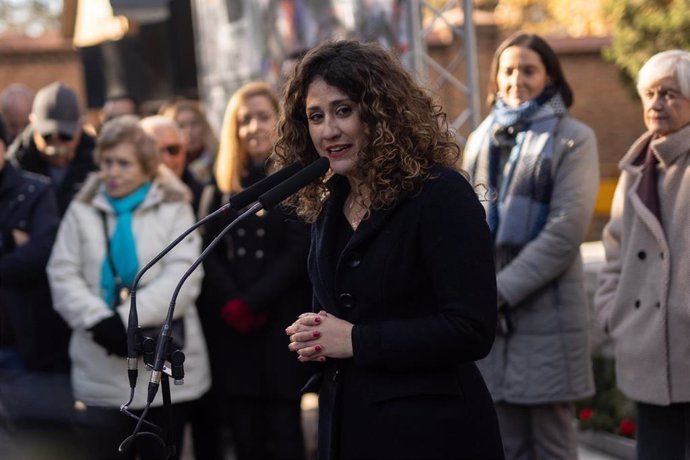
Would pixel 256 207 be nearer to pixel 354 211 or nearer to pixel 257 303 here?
pixel 354 211

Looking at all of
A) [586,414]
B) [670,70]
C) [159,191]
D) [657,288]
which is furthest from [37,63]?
[657,288]

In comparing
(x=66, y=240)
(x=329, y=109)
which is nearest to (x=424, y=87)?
(x=329, y=109)

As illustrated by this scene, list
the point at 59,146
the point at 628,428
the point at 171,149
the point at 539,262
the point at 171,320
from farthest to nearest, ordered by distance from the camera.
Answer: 1. the point at 59,146
2. the point at 171,149
3. the point at 628,428
4. the point at 539,262
5. the point at 171,320

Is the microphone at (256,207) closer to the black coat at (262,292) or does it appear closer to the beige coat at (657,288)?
the beige coat at (657,288)

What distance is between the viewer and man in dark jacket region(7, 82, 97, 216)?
6.74m

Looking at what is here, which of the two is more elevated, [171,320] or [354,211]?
[354,211]

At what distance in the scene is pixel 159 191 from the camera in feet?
18.5

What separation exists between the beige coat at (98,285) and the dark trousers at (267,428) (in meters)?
0.32

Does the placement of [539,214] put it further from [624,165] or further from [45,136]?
[45,136]

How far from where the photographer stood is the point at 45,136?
22.3ft

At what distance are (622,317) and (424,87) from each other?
5.55 feet

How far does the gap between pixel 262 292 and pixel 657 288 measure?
6.83 ft

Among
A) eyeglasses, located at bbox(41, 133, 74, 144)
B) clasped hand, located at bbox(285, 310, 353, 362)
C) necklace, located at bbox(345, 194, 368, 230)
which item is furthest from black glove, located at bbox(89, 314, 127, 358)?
clasped hand, located at bbox(285, 310, 353, 362)

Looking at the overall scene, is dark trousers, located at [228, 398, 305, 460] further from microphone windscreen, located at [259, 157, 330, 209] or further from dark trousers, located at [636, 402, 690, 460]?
microphone windscreen, located at [259, 157, 330, 209]
